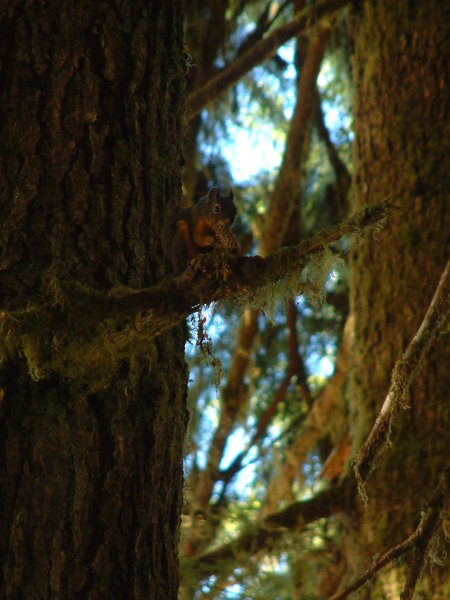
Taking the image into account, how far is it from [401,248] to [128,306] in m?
2.24

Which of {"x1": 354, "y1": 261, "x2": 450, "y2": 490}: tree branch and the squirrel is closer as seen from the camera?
{"x1": 354, "y1": 261, "x2": 450, "y2": 490}: tree branch

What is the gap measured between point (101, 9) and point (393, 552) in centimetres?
137

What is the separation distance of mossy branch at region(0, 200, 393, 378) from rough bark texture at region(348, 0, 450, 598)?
1896mm

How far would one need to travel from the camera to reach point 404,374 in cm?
172

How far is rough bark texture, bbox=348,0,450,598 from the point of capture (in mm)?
3346

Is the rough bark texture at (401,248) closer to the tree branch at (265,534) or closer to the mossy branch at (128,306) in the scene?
the tree branch at (265,534)

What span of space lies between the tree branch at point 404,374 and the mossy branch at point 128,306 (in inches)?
9.5

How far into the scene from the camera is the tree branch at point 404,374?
5.51ft

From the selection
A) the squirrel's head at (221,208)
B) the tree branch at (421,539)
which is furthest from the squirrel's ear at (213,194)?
the tree branch at (421,539)

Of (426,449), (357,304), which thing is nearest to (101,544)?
(426,449)

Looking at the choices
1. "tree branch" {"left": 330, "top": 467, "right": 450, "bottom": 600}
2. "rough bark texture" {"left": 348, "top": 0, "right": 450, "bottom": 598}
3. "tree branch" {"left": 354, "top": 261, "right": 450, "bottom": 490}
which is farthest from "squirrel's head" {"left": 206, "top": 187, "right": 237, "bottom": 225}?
"rough bark texture" {"left": 348, "top": 0, "right": 450, "bottom": 598}

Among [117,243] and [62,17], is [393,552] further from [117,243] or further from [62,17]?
[62,17]

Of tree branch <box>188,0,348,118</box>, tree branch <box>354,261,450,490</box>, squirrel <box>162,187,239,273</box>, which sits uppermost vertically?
tree branch <box>188,0,348,118</box>

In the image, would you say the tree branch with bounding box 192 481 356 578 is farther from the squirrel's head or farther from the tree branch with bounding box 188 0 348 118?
the squirrel's head
